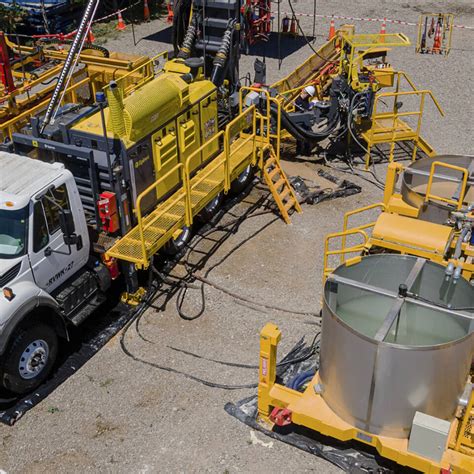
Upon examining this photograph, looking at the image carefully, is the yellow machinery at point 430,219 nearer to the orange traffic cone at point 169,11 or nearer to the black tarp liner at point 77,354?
the black tarp liner at point 77,354

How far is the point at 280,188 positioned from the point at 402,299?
651 centimetres

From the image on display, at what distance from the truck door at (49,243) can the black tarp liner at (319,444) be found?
119 inches

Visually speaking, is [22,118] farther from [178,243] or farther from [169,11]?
[169,11]

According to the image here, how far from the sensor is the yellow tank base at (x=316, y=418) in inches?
275

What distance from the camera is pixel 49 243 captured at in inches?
355

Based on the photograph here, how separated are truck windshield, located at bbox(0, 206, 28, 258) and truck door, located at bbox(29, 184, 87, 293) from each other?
0.12 metres

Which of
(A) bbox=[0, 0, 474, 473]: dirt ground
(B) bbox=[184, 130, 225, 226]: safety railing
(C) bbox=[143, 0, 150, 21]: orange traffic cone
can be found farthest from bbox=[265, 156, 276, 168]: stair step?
(C) bbox=[143, 0, 150, 21]: orange traffic cone

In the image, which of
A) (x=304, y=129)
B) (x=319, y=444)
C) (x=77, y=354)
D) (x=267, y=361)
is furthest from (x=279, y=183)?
(x=319, y=444)

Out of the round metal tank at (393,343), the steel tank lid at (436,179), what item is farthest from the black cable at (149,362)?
the steel tank lid at (436,179)

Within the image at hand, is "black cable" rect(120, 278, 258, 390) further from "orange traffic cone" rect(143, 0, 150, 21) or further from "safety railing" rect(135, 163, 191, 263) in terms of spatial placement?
"orange traffic cone" rect(143, 0, 150, 21)

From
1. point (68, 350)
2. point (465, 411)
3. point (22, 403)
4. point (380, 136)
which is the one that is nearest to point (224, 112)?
point (380, 136)

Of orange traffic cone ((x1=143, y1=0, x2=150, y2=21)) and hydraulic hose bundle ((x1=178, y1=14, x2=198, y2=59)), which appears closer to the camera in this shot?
hydraulic hose bundle ((x1=178, y1=14, x2=198, y2=59))

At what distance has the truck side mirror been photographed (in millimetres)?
8922

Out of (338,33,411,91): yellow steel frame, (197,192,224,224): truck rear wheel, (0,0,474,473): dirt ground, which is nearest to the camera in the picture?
(0,0,474,473): dirt ground
